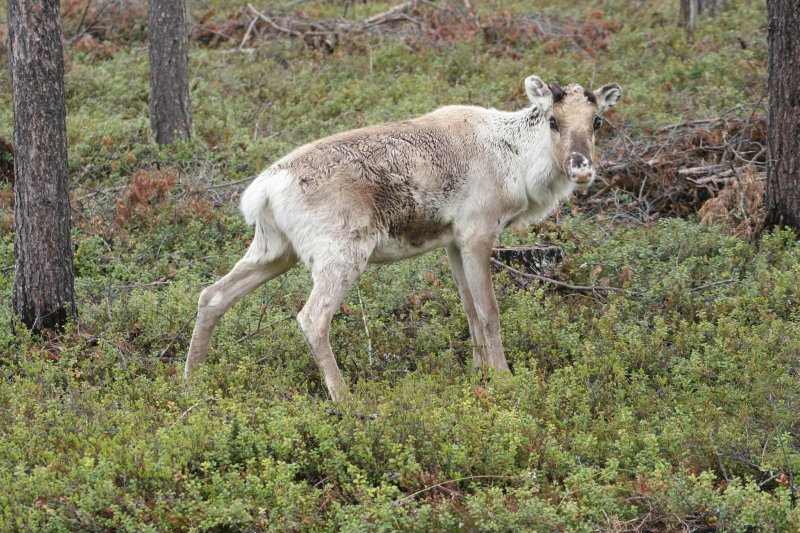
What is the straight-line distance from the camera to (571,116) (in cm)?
827

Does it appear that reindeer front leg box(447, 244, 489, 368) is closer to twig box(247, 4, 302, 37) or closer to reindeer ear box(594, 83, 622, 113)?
reindeer ear box(594, 83, 622, 113)

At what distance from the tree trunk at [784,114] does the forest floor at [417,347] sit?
0.44 meters

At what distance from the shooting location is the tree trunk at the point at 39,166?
8.50m

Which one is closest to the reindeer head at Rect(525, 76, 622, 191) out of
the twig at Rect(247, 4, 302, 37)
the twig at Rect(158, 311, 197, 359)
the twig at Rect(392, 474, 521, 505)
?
the twig at Rect(392, 474, 521, 505)

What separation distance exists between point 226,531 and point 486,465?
66.7 inches

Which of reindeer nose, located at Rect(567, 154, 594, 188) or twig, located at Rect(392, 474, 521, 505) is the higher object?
reindeer nose, located at Rect(567, 154, 594, 188)

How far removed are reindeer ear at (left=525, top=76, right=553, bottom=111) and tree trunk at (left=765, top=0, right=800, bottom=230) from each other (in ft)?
10.3

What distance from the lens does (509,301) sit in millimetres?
9359

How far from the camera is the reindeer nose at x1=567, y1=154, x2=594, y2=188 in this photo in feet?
25.9

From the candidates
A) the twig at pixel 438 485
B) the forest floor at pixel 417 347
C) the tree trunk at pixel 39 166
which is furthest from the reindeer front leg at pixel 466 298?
the tree trunk at pixel 39 166

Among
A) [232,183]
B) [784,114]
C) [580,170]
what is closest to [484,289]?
[580,170]

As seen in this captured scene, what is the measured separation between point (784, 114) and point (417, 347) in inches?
186

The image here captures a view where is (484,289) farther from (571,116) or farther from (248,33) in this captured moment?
(248,33)

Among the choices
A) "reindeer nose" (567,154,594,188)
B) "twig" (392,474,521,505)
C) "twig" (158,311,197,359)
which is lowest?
"twig" (392,474,521,505)
